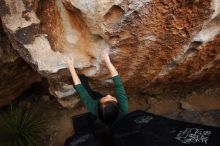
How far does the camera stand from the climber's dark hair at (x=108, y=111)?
10.6 feet

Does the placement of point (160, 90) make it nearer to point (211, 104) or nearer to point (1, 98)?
point (211, 104)

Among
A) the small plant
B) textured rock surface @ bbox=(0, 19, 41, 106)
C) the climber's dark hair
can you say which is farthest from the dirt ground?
the climber's dark hair

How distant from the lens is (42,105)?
17.6 feet

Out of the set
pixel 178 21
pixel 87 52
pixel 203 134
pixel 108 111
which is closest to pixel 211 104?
pixel 203 134

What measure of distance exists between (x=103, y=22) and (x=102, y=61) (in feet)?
1.69

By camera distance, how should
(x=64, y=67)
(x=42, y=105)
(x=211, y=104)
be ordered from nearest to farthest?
1. (x=64, y=67)
2. (x=211, y=104)
3. (x=42, y=105)

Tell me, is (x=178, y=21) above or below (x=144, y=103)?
above

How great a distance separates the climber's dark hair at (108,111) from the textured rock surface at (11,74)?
1.74m

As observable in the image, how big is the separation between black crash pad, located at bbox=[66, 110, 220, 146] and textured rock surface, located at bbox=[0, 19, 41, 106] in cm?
109

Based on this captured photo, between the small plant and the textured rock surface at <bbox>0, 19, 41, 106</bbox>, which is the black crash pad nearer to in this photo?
the small plant

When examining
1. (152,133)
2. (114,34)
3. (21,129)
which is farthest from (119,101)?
(21,129)

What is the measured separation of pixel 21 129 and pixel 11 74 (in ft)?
2.35

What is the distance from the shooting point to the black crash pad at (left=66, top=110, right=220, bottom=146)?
160 inches

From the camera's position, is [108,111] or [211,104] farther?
[211,104]
